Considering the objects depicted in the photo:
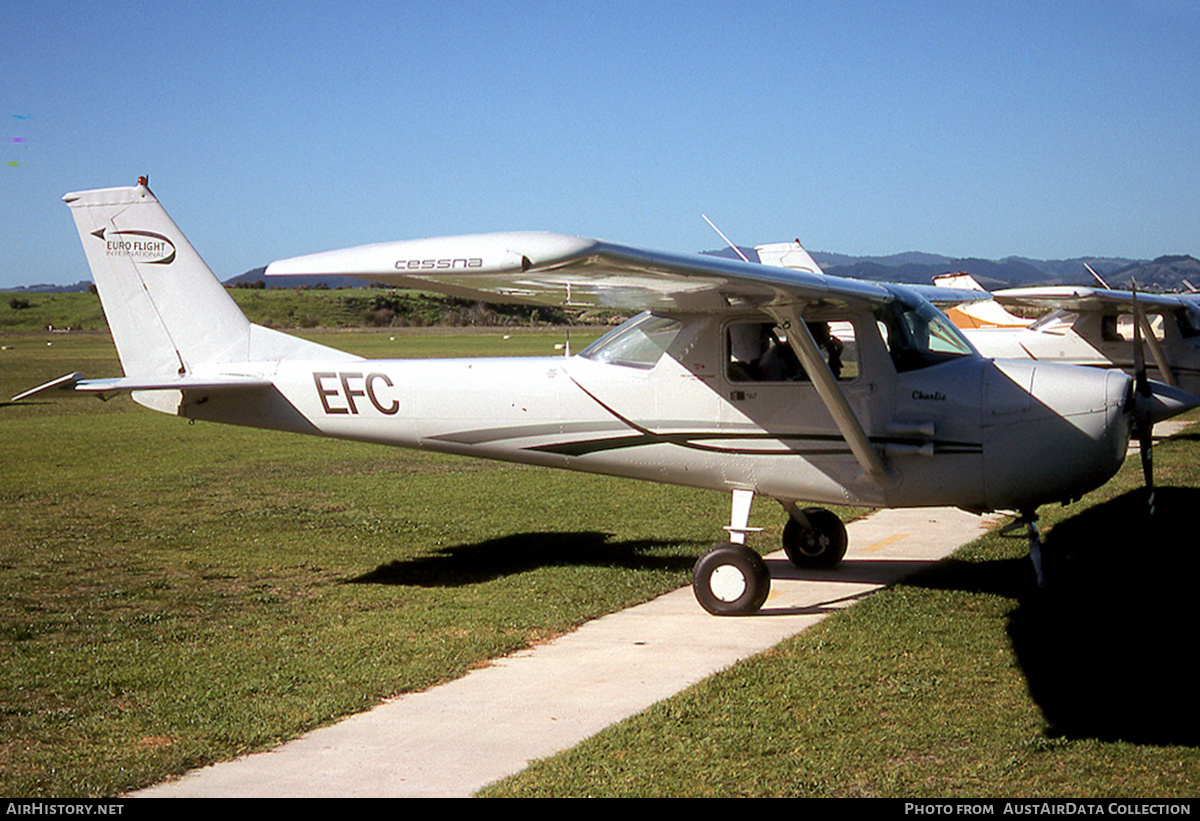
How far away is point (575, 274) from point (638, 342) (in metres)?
2.93

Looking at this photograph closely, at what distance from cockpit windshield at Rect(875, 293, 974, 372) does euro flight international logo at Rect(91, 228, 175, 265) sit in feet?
22.1

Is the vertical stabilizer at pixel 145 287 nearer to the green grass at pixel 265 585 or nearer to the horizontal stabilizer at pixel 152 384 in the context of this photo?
the horizontal stabilizer at pixel 152 384

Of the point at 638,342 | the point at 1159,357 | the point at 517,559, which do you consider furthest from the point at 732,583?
the point at 1159,357

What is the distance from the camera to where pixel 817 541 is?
998 cm

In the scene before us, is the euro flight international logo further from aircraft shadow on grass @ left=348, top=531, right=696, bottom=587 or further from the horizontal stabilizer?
aircraft shadow on grass @ left=348, top=531, right=696, bottom=587

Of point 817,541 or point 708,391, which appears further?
point 817,541

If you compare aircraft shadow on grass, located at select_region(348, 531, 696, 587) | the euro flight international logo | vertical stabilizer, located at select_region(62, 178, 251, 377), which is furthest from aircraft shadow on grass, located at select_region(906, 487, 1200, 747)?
the euro flight international logo

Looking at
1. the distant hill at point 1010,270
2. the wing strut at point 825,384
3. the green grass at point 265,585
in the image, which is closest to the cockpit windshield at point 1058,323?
the distant hill at point 1010,270

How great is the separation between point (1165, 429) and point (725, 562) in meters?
17.1

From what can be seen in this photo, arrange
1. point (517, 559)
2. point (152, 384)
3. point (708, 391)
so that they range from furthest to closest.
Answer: point (517, 559) → point (152, 384) → point (708, 391)

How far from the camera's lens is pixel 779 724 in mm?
5746

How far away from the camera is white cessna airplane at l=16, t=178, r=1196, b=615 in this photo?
780 centimetres

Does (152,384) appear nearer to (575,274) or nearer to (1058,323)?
(575,274)

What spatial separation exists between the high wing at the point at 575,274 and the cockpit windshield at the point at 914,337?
20 centimetres
